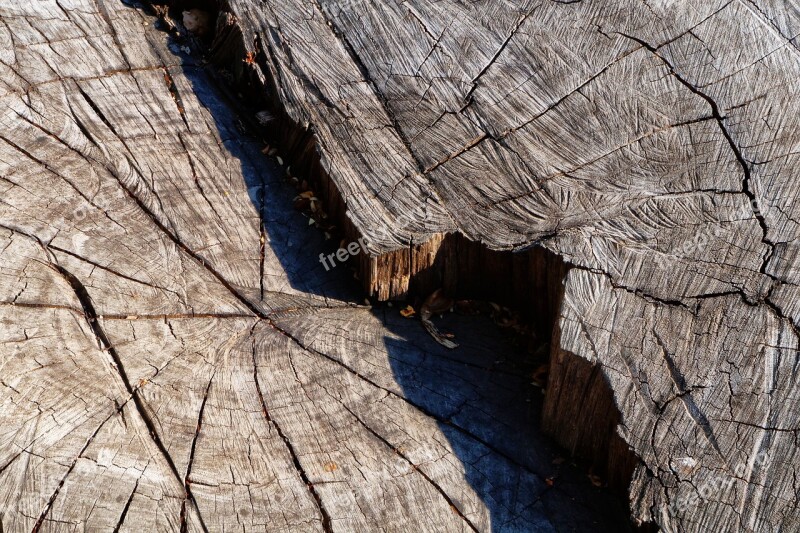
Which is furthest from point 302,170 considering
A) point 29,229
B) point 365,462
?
point 365,462

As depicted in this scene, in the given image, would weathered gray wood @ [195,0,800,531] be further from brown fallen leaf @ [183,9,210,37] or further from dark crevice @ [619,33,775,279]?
brown fallen leaf @ [183,9,210,37]

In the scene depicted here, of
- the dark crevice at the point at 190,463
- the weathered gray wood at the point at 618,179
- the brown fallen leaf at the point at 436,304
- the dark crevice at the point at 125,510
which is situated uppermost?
the weathered gray wood at the point at 618,179

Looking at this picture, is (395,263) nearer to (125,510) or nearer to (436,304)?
(436,304)

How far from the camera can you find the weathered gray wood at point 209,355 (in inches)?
78.0

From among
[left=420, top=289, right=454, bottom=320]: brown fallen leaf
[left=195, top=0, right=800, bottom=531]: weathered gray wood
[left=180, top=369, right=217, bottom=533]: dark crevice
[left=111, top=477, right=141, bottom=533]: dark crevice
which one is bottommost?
[left=111, top=477, right=141, bottom=533]: dark crevice

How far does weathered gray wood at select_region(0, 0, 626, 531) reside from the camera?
198 cm

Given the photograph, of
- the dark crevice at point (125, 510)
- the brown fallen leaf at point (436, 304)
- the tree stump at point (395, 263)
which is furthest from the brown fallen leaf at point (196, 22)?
the dark crevice at point (125, 510)

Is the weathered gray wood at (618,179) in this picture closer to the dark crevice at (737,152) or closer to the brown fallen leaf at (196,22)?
the dark crevice at (737,152)

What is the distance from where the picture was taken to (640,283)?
2.24 metres

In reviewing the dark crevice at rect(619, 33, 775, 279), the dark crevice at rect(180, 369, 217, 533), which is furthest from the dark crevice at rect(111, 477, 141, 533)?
the dark crevice at rect(619, 33, 775, 279)

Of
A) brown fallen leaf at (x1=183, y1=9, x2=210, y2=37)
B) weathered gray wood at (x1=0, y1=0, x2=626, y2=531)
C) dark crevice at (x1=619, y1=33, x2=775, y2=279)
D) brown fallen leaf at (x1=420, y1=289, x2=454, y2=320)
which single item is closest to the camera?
weathered gray wood at (x1=0, y1=0, x2=626, y2=531)

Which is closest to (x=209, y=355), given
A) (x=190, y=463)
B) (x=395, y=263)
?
(x=190, y=463)

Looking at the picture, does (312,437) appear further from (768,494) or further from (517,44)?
(517,44)

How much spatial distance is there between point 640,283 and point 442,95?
1.03 m
